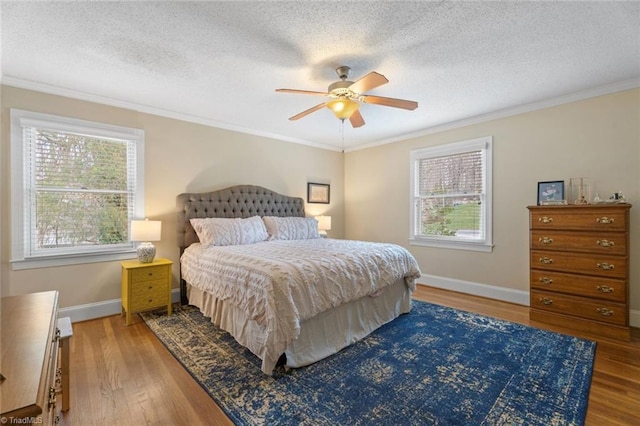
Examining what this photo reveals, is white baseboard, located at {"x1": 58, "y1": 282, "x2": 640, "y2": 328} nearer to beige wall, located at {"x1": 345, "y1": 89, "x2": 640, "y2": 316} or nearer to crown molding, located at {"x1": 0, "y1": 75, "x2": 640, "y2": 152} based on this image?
beige wall, located at {"x1": 345, "y1": 89, "x2": 640, "y2": 316}

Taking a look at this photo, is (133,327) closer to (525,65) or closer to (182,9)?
(182,9)

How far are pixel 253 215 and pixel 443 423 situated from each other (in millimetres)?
3513

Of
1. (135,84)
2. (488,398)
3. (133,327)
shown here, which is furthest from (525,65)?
(133,327)

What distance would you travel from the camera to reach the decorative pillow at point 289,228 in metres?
4.18

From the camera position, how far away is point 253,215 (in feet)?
14.6

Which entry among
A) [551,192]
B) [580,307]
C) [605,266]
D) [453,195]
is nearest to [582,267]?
[605,266]

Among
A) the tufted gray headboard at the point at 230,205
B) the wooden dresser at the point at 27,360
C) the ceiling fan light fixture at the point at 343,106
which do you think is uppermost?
the ceiling fan light fixture at the point at 343,106

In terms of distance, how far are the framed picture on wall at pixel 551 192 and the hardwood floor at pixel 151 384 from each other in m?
1.41

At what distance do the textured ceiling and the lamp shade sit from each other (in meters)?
1.48

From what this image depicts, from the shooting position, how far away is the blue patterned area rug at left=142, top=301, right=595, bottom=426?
1.73 m

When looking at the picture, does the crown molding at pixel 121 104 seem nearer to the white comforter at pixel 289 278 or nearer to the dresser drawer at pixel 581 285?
the white comforter at pixel 289 278

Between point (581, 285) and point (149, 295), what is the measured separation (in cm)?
459

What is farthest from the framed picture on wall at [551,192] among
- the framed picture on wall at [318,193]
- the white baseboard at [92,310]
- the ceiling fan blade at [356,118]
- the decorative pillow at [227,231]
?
the white baseboard at [92,310]

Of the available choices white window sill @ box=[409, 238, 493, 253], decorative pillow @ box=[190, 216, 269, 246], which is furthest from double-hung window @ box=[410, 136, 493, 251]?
decorative pillow @ box=[190, 216, 269, 246]
